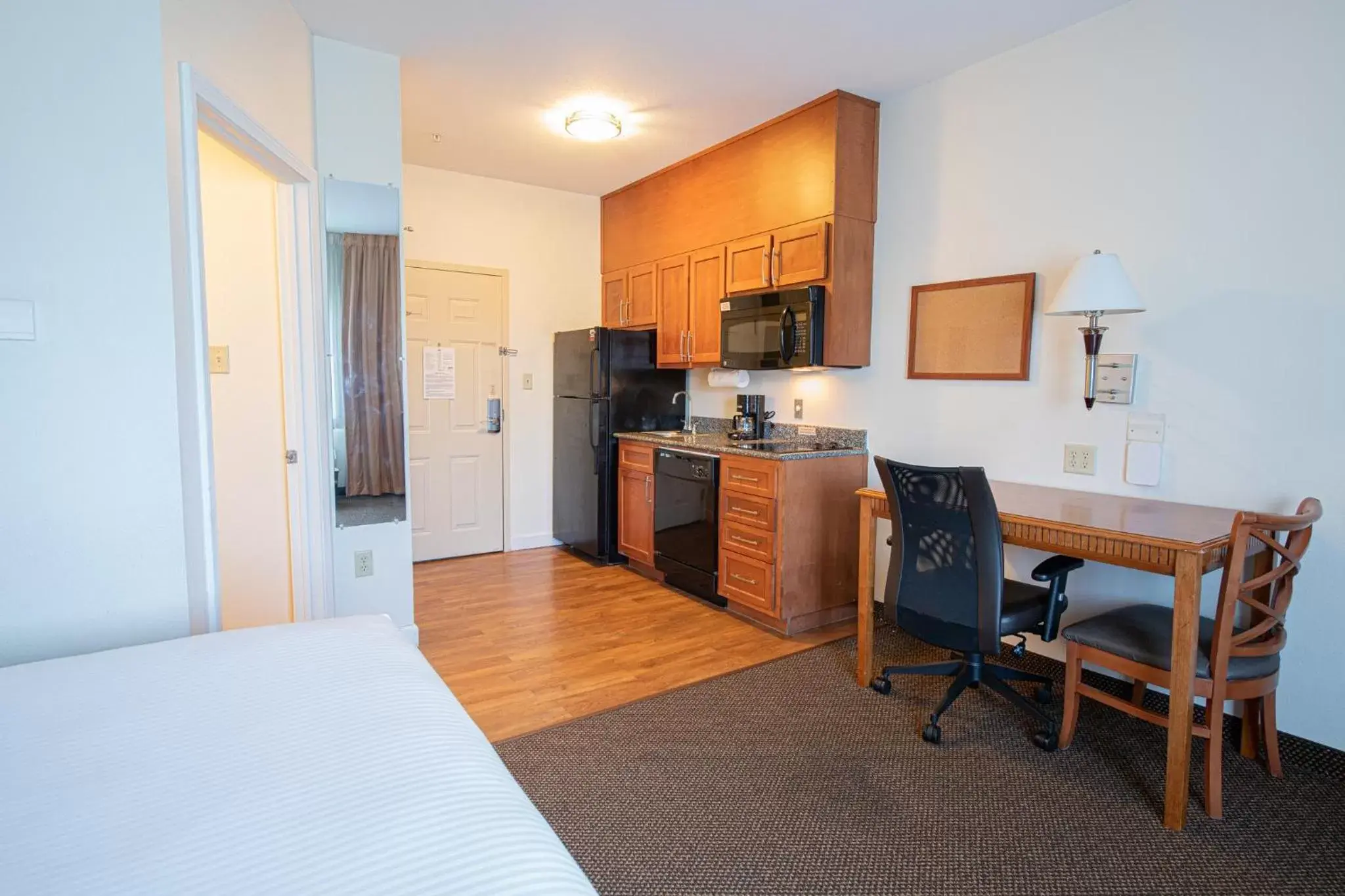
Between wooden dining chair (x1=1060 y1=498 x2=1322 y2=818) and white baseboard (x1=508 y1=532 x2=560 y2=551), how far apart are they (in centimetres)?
367

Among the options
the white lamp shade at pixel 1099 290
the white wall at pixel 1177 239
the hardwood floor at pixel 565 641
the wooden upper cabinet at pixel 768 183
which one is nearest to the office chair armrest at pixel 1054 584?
the white wall at pixel 1177 239

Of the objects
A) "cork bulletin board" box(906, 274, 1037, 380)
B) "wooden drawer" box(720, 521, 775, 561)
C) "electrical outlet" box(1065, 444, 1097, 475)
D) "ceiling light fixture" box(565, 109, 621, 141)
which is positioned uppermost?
"ceiling light fixture" box(565, 109, 621, 141)

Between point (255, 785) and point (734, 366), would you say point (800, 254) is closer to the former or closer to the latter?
point (734, 366)

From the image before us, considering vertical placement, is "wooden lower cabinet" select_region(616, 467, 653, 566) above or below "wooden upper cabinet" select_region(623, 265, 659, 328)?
below

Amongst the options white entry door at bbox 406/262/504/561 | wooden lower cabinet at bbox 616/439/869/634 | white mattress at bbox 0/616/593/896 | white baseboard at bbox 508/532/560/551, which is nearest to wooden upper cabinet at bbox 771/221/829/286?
wooden lower cabinet at bbox 616/439/869/634

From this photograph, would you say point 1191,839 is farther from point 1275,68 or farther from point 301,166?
point 301,166

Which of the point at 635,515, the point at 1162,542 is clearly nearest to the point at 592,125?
the point at 635,515

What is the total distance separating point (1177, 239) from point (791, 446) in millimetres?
1907

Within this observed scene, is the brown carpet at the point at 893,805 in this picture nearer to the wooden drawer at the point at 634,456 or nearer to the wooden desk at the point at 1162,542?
the wooden desk at the point at 1162,542

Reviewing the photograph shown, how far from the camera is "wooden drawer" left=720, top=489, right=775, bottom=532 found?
3453 mm

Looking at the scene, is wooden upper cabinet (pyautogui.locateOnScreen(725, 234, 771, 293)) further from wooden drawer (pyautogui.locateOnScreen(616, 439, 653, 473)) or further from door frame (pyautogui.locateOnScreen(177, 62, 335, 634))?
door frame (pyautogui.locateOnScreen(177, 62, 335, 634))

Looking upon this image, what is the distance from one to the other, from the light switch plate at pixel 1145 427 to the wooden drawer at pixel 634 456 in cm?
248

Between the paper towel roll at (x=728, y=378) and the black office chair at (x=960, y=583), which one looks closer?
the black office chair at (x=960, y=583)

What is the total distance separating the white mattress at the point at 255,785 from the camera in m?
0.77
